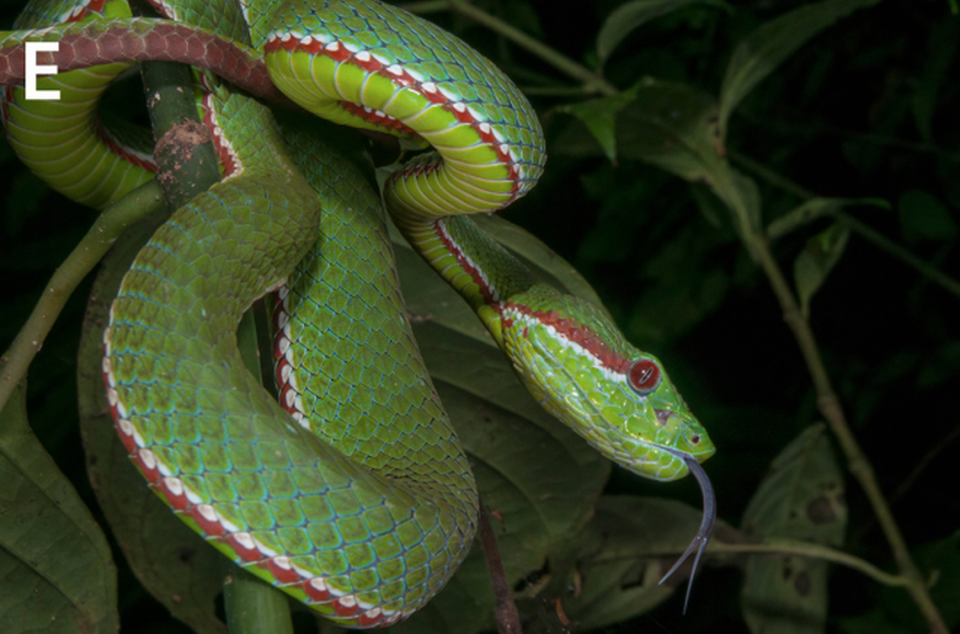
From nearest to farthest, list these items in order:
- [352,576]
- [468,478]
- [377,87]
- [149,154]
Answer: [352,576], [377,87], [468,478], [149,154]

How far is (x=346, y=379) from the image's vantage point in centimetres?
110

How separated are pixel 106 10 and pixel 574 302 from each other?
86 cm

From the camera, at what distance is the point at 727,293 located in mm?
2869

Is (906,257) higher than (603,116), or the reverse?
(603,116)

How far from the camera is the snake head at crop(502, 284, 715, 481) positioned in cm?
134

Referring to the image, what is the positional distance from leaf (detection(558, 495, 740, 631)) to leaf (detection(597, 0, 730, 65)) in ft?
3.37

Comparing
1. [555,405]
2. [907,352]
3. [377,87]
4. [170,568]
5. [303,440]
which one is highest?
[377,87]

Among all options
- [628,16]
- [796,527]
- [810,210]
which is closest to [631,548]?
[796,527]

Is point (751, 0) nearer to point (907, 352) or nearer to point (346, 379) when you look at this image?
point (907, 352)

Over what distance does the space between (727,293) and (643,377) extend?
1.63 m

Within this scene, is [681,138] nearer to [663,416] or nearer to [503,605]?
[663,416]

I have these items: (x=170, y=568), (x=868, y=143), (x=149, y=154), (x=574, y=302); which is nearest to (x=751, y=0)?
(x=868, y=143)

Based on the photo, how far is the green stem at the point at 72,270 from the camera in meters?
0.91

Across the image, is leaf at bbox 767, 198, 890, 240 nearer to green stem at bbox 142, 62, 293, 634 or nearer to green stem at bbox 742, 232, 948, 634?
green stem at bbox 742, 232, 948, 634
